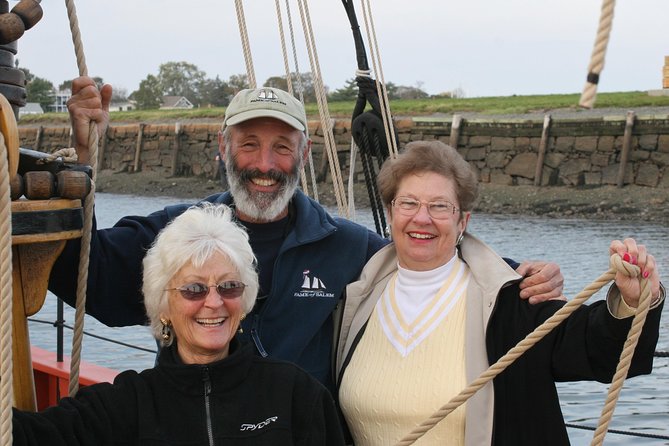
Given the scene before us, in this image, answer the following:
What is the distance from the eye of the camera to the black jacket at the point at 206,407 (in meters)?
2.35

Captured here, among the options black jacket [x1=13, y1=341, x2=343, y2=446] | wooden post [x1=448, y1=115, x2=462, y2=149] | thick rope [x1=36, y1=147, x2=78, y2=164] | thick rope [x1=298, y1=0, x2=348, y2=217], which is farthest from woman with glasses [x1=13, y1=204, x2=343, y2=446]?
wooden post [x1=448, y1=115, x2=462, y2=149]

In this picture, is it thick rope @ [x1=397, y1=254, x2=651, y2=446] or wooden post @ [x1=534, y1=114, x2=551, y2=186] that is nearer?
thick rope @ [x1=397, y1=254, x2=651, y2=446]

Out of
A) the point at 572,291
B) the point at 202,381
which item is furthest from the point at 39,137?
the point at 202,381

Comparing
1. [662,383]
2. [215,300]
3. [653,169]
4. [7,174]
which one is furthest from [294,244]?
[653,169]

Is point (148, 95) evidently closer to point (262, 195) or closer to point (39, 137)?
point (39, 137)

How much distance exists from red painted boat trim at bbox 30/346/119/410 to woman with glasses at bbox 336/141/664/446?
1.74 metres

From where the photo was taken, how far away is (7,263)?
2.03m

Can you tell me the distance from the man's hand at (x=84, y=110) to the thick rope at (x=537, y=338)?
4.06 ft

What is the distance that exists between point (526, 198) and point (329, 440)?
24.1 m

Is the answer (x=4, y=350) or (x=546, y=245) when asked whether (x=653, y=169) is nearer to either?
(x=546, y=245)

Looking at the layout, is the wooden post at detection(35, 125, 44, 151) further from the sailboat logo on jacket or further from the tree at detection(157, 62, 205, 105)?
the sailboat logo on jacket

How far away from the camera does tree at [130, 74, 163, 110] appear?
63000 mm

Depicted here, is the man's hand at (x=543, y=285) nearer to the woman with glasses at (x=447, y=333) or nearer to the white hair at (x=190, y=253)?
the woman with glasses at (x=447, y=333)

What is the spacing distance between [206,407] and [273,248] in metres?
0.94
